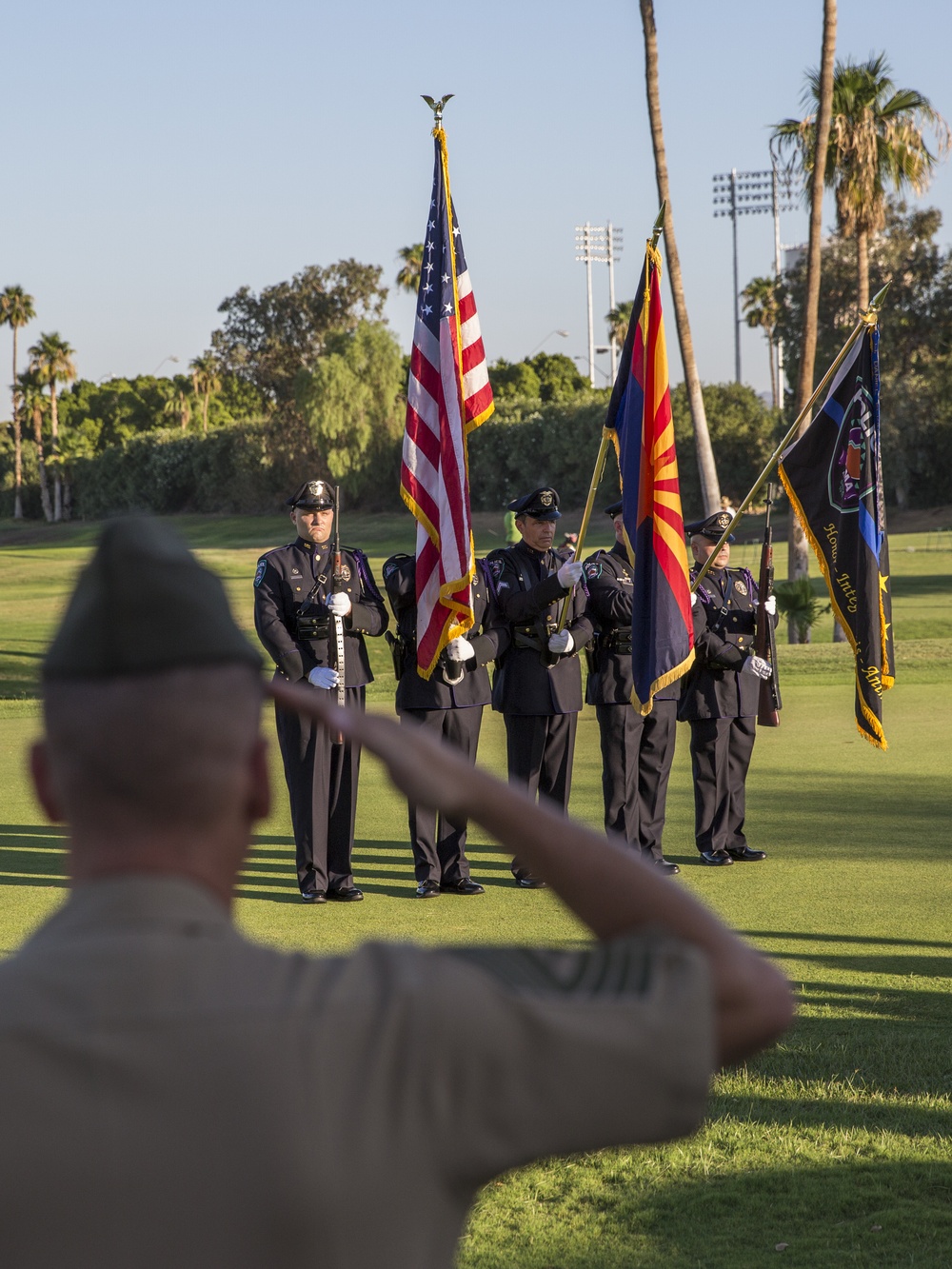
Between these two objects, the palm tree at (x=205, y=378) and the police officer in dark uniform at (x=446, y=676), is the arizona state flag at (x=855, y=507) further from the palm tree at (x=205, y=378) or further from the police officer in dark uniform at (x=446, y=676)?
the palm tree at (x=205, y=378)

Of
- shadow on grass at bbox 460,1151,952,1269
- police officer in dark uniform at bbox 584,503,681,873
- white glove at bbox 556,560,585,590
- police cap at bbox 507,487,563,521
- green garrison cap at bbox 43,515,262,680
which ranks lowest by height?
shadow on grass at bbox 460,1151,952,1269

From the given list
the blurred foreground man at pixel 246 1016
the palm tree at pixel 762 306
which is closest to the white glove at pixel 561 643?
the blurred foreground man at pixel 246 1016

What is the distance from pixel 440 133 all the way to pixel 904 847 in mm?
4804

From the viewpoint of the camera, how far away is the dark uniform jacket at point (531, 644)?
8492mm

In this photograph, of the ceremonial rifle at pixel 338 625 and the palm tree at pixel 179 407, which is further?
the palm tree at pixel 179 407

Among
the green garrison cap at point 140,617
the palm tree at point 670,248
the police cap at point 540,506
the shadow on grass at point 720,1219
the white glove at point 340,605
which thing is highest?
the palm tree at point 670,248

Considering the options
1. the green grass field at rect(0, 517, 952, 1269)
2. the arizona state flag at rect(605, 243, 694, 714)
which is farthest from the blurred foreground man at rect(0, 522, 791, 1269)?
the arizona state flag at rect(605, 243, 694, 714)

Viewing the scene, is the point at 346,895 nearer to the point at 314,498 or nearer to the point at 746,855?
the point at 314,498

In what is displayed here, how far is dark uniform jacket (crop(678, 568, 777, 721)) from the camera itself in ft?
28.7

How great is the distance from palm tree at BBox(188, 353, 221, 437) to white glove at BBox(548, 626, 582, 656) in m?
82.9

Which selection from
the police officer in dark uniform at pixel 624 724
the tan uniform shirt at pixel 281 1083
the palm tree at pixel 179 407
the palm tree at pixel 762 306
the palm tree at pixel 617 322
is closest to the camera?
the tan uniform shirt at pixel 281 1083

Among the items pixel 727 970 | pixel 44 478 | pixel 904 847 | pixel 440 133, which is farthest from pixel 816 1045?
pixel 44 478

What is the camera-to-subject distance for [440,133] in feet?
27.5

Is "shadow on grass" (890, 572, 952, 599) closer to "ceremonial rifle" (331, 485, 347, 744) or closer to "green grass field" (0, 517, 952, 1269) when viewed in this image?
"green grass field" (0, 517, 952, 1269)
